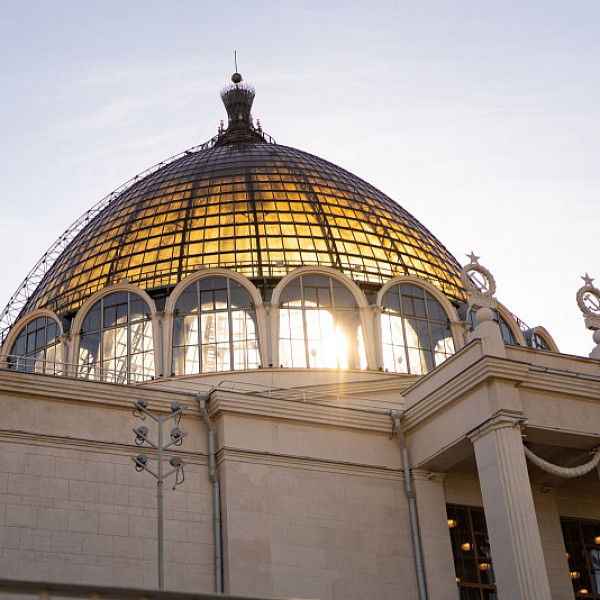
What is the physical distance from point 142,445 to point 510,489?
7.13 m

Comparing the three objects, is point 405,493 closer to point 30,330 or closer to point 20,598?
point 20,598

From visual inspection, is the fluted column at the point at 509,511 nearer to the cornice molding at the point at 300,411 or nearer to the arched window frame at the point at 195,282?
the cornice molding at the point at 300,411

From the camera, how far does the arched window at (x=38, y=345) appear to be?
31.5 meters

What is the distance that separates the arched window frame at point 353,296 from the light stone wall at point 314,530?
22.2 feet

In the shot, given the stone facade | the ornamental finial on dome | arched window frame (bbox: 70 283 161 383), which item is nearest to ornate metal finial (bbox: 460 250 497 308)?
the stone facade

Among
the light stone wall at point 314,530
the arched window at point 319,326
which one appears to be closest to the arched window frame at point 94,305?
the arched window at point 319,326

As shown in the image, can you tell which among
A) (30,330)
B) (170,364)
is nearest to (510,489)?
(170,364)

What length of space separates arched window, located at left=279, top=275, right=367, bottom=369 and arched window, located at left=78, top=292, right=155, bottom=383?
12.1 feet

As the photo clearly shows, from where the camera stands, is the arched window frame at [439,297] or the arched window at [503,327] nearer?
the arched window frame at [439,297]

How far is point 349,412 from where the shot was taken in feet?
79.4

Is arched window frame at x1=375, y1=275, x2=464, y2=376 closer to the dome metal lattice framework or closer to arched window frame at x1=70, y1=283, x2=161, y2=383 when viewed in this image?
the dome metal lattice framework

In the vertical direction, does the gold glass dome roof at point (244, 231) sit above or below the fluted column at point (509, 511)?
above

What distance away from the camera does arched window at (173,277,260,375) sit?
29812mm

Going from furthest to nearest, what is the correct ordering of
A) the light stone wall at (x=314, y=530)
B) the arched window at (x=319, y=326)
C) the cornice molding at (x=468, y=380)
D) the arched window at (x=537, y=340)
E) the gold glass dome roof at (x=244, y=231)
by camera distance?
the arched window at (x=537, y=340), the gold glass dome roof at (x=244, y=231), the arched window at (x=319, y=326), the cornice molding at (x=468, y=380), the light stone wall at (x=314, y=530)
